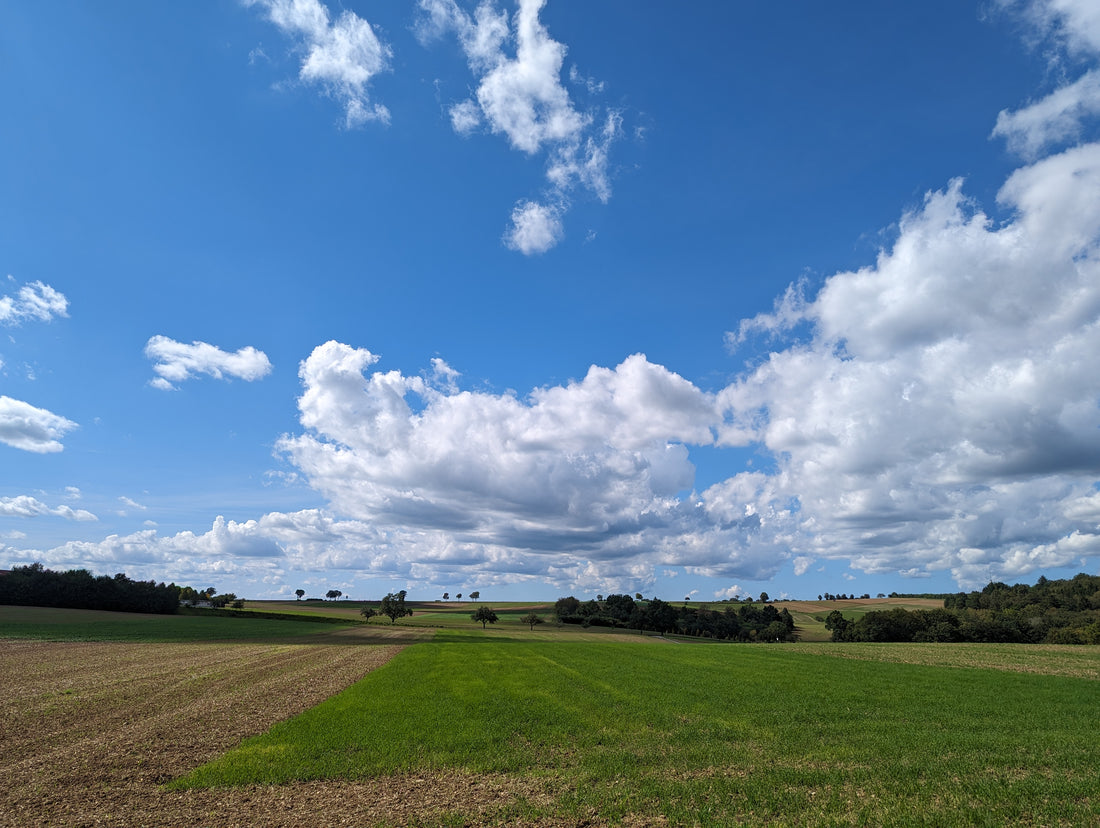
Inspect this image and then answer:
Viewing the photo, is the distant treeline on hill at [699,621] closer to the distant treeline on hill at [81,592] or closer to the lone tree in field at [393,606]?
the lone tree in field at [393,606]

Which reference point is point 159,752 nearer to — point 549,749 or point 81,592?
point 549,749

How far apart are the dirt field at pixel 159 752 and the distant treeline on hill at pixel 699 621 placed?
131177 millimetres

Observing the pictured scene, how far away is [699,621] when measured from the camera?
15812 cm

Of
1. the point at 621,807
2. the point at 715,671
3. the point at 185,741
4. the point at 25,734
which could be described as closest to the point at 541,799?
the point at 621,807

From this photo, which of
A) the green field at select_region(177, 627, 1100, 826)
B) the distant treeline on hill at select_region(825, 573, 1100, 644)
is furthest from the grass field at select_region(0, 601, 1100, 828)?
the distant treeline on hill at select_region(825, 573, 1100, 644)

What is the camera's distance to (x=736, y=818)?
44.5 feet

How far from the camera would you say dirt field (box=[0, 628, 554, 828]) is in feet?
48.6

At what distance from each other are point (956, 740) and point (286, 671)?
4365 cm

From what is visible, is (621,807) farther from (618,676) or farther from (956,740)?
(618,676)

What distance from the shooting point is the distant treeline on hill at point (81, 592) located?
125875 mm

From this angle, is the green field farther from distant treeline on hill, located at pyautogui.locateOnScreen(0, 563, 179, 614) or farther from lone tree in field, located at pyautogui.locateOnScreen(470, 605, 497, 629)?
distant treeline on hill, located at pyautogui.locateOnScreen(0, 563, 179, 614)

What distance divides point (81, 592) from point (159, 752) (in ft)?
495

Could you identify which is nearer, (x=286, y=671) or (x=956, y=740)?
(x=956, y=740)

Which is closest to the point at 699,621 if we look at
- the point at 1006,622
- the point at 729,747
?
the point at 1006,622
